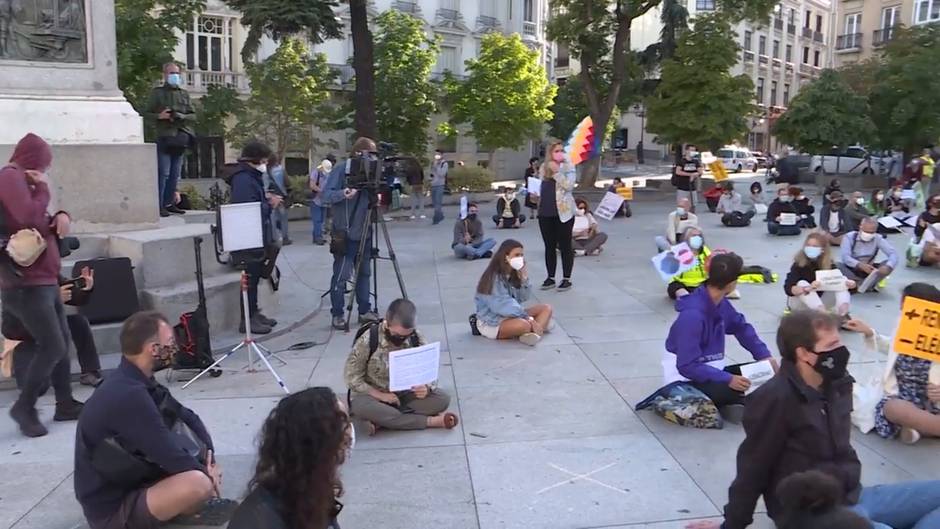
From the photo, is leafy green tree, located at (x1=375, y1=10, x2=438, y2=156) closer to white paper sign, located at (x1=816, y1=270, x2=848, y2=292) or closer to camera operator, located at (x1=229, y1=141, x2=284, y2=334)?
camera operator, located at (x1=229, y1=141, x2=284, y2=334)

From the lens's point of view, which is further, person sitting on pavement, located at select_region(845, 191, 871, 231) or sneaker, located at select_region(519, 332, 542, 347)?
person sitting on pavement, located at select_region(845, 191, 871, 231)

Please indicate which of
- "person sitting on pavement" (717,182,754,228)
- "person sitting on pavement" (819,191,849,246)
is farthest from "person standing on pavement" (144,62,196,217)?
"person sitting on pavement" (717,182,754,228)

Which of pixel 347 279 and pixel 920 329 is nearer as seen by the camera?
pixel 920 329

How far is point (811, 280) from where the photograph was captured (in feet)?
A: 27.2

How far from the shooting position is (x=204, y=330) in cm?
641

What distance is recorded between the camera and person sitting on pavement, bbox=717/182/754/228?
17.0 m

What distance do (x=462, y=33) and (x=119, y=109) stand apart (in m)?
35.4

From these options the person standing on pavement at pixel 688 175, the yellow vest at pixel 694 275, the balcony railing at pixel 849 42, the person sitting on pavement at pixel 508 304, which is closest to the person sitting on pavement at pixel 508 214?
the person standing on pavement at pixel 688 175

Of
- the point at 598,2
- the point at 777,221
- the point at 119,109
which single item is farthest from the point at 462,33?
the point at 119,109

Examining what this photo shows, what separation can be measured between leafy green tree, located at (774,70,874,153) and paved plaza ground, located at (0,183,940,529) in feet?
68.1

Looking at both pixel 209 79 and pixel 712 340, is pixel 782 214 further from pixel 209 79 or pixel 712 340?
pixel 209 79

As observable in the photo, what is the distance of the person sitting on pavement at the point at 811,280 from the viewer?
811cm

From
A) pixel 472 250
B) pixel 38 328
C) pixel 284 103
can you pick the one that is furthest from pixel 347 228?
pixel 284 103

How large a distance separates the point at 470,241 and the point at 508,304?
6.03 m
